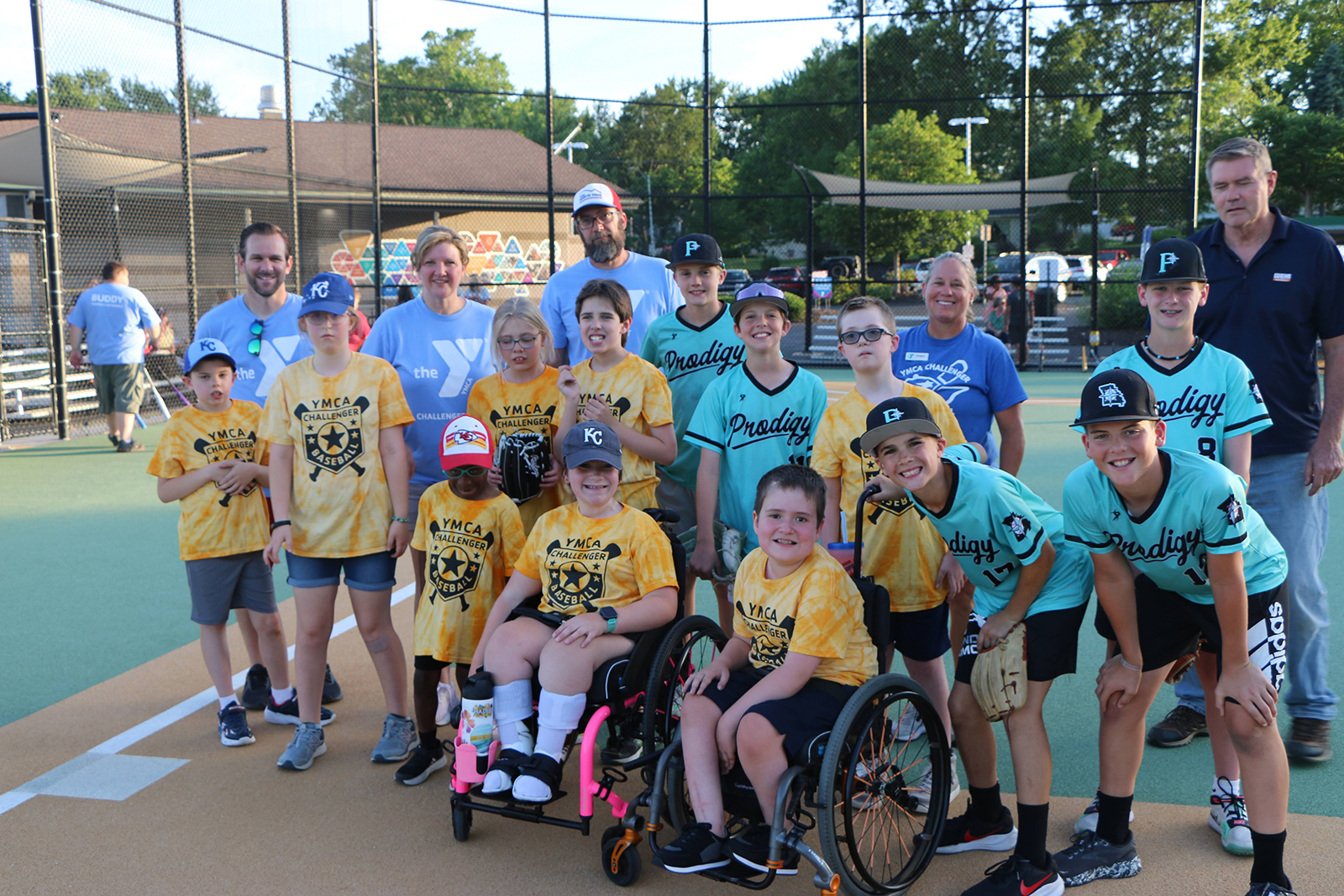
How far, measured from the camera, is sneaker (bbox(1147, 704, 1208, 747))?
3920mm

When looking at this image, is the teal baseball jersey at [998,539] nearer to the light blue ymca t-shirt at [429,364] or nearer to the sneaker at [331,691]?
the light blue ymca t-shirt at [429,364]

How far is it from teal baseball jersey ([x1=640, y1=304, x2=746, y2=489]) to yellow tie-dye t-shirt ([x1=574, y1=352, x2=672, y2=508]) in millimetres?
306

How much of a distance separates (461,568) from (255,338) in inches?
63.7

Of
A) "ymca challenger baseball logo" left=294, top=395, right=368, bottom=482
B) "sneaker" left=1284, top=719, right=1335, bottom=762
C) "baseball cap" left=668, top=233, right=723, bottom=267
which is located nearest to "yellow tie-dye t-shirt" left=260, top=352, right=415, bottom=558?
"ymca challenger baseball logo" left=294, top=395, right=368, bottom=482

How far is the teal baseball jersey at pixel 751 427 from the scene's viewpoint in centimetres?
379

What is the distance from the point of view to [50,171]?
35.6ft

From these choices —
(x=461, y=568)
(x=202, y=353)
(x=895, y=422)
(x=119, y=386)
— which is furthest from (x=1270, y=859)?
(x=119, y=386)

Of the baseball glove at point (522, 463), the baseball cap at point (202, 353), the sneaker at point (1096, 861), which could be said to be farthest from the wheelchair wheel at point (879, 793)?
the baseball cap at point (202, 353)

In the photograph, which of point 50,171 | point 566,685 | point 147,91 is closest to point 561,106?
point 147,91

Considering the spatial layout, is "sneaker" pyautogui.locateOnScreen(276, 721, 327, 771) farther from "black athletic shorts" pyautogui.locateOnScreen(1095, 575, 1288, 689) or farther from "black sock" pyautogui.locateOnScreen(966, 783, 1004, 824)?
"black athletic shorts" pyautogui.locateOnScreen(1095, 575, 1288, 689)

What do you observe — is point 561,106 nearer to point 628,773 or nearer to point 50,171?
point 50,171

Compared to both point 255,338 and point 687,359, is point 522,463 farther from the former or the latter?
point 255,338

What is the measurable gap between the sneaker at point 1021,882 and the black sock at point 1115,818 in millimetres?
228

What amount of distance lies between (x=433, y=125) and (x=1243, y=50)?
26.1 metres
